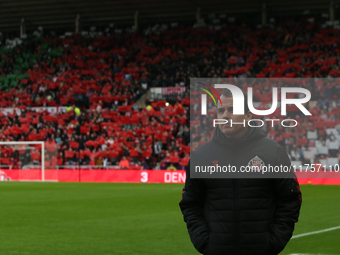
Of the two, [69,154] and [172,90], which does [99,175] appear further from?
[172,90]

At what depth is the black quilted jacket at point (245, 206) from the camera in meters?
3.54

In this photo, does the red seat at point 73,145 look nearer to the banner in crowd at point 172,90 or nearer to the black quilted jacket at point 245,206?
the banner in crowd at point 172,90

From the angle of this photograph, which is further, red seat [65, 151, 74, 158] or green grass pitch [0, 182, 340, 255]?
red seat [65, 151, 74, 158]

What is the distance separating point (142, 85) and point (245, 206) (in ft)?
101

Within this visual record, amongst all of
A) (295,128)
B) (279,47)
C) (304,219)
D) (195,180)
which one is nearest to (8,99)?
(279,47)

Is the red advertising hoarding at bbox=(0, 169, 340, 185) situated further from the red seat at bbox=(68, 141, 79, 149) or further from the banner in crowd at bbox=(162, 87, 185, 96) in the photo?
the banner in crowd at bbox=(162, 87, 185, 96)

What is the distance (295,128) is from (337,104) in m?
2.51

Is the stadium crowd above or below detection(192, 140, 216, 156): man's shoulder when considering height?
above

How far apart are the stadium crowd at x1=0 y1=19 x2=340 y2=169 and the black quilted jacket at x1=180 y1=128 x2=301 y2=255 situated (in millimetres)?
20299

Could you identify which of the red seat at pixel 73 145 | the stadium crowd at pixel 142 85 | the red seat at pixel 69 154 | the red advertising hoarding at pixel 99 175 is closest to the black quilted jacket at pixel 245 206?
the stadium crowd at pixel 142 85

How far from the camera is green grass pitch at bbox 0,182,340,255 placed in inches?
343

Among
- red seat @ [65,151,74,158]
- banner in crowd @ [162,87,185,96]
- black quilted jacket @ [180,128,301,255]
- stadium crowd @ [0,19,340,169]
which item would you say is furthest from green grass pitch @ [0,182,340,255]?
banner in crowd @ [162,87,185,96]

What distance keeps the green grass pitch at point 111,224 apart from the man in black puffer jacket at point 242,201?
482 cm

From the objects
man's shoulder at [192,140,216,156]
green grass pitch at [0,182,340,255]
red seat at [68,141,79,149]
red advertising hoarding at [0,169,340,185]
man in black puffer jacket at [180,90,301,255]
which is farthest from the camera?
red seat at [68,141,79,149]
